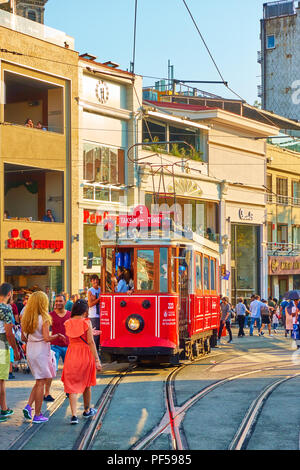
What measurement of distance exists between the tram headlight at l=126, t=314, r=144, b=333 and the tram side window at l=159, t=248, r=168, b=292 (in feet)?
2.40

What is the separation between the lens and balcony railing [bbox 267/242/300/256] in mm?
44281

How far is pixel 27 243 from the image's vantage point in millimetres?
26812

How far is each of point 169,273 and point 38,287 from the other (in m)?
13.9

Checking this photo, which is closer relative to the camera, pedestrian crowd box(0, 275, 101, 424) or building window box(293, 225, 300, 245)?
pedestrian crowd box(0, 275, 101, 424)

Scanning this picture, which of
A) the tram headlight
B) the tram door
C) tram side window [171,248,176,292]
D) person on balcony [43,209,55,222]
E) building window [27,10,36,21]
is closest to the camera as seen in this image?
the tram headlight

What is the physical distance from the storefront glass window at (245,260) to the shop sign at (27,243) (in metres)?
15.5

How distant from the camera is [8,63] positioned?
86.8 ft

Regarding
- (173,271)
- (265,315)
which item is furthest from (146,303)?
(265,315)

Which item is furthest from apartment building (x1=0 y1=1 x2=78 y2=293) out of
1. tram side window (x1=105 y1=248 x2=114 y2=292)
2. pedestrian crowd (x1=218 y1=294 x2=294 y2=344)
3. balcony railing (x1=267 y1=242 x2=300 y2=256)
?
balcony railing (x1=267 y1=242 x2=300 y2=256)

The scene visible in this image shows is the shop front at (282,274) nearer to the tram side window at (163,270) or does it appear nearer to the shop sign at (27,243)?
the shop sign at (27,243)

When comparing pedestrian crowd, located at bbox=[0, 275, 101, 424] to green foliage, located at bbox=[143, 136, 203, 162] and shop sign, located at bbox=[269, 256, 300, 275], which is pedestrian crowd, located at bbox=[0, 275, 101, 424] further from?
shop sign, located at bbox=[269, 256, 300, 275]

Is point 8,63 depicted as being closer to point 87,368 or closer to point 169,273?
point 169,273

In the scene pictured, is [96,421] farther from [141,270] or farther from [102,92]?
[102,92]

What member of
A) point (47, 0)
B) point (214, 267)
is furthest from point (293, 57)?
point (214, 267)
